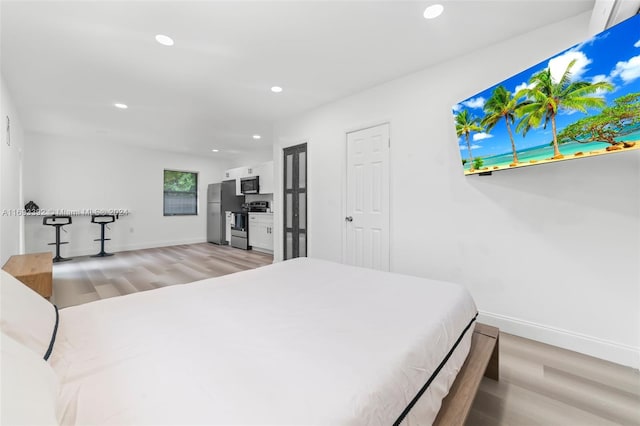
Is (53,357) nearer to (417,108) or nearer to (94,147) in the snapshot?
Answer: (417,108)

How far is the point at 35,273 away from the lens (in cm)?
254

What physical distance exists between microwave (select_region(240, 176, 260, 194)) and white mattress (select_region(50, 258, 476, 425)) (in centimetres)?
512

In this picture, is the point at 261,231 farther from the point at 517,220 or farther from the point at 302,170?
the point at 517,220

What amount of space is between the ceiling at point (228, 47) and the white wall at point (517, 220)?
0.83 feet

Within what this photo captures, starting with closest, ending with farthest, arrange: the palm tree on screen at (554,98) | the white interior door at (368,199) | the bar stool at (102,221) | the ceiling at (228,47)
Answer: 1. the palm tree on screen at (554,98)
2. the ceiling at (228,47)
3. the white interior door at (368,199)
4. the bar stool at (102,221)

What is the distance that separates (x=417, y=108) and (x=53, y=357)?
10.9 ft

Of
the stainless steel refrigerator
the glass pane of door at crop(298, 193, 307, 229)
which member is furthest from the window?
the glass pane of door at crop(298, 193, 307, 229)

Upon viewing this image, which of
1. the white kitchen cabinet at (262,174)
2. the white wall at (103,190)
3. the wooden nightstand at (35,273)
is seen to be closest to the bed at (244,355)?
the wooden nightstand at (35,273)

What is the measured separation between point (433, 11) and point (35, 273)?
14.2 feet

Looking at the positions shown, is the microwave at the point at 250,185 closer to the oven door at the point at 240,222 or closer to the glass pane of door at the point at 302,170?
the oven door at the point at 240,222

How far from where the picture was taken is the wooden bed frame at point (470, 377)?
1.04 m

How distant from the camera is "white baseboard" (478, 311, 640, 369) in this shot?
191 centimetres

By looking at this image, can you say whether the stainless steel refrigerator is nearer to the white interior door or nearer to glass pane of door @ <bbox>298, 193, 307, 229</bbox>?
glass pane of door @ <bbox>298, 193, 307, 229</bbox>

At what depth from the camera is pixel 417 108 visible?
2.95m
